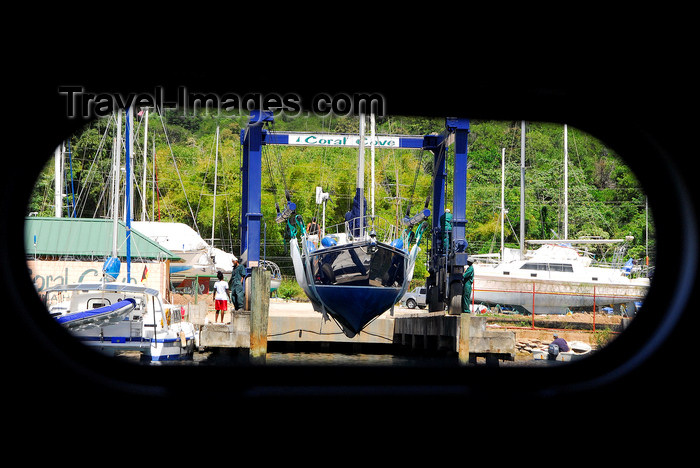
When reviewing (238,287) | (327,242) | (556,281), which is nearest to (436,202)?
(327,242)

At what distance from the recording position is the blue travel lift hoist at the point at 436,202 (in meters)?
12.5

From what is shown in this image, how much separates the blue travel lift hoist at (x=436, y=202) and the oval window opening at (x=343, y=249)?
0.04 metres

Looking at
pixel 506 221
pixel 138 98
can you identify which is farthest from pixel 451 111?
pixel 506 221

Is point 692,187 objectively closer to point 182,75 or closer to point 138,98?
point 182,75

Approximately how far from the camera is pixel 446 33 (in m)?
2.86

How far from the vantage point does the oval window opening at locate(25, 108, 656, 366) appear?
11.9 metres

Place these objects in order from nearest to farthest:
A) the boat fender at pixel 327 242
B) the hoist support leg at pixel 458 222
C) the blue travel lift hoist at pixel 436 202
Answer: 1. the hoist support leg at pixel 458 222
2. the blue travel lift hoist at pixel 436 202
3. the boat fender at pixel 327 242

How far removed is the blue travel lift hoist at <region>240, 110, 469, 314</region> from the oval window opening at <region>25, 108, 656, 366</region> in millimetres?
39

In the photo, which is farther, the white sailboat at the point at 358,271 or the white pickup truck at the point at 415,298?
the white pickup truck at the point at 415,298

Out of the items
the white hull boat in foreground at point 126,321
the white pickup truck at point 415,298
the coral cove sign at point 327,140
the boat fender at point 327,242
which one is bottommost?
the white pickup truck at point 415,298

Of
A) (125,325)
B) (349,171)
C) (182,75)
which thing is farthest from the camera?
(349,171)

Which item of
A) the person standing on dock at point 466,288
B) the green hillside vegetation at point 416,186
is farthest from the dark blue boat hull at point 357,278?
the green hillside vegetation at point 416,186

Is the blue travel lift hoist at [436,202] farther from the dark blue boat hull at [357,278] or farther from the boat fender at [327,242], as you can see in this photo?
the dark blue boat hull at [357,278]

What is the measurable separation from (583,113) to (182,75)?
163 cm
